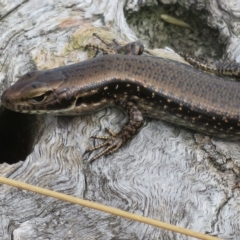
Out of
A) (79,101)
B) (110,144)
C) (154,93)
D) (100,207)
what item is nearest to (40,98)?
(79,101)

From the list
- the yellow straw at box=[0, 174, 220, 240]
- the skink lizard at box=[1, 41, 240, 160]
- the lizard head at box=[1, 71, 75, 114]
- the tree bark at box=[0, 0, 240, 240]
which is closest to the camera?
the yellow straw at box=[0, 174, 220, 240]

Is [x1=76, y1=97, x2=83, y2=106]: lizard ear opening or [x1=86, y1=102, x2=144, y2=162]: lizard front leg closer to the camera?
[x1=86, y1=102, x2=144, y2=162]: lizard front leg

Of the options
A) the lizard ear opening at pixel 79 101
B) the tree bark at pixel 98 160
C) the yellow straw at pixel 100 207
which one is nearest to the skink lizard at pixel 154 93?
the lizard ear opening at pixel 79 101

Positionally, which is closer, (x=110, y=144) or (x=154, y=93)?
(x=110, y=144)

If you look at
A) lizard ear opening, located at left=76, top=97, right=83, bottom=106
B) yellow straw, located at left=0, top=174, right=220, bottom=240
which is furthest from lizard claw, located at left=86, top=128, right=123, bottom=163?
yellow straw, located at left=0, top=174, right=220, bottom=240

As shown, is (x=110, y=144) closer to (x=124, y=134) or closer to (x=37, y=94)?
(x=124, y=134)

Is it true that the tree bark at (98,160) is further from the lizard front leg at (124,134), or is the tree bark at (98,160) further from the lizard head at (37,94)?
the lizard head at (37,94)

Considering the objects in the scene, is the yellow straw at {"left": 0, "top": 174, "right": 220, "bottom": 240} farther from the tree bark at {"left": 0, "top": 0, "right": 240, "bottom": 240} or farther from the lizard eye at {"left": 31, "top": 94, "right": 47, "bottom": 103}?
the lizard eye at {"left": 31, "top": 94, "right": 47, "bottom": 103}

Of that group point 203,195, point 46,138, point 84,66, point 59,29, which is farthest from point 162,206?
point 59,29
